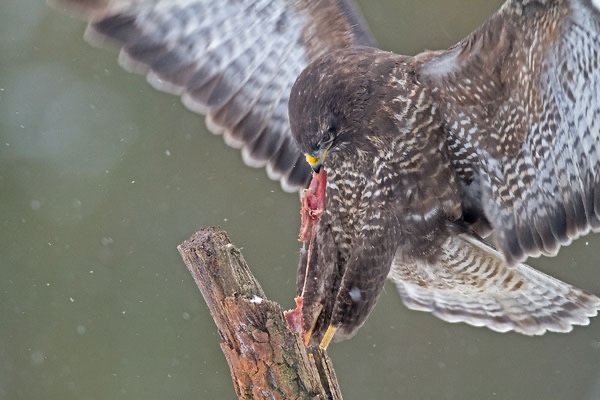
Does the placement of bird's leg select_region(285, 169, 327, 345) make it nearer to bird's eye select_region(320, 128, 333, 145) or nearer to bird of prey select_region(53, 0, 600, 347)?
bird of prey select_region(53, 0, 600, 347)

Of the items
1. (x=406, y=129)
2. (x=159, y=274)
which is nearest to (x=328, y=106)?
(x=406, y=129)

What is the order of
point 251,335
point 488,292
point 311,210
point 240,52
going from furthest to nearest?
point 488,292 → point 240,52 → point 311,210 → point 251,335

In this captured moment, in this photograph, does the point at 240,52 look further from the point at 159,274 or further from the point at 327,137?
the point at 159,274

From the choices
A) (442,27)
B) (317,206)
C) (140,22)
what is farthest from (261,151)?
(442,27)

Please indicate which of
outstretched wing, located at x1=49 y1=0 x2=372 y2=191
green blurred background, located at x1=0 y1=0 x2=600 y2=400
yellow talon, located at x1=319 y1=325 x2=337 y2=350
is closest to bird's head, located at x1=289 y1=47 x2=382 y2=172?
outstretched wing, located at x1=49 y1=0 x2=372 y2=191

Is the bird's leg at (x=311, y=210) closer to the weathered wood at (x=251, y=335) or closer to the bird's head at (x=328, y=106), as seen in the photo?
the bird's head at (x=328, y=106)

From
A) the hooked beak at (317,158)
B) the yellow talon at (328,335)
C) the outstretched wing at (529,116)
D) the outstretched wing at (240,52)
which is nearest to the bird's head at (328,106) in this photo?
the hooked beak at (317,158)
